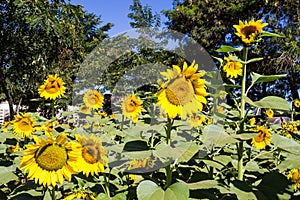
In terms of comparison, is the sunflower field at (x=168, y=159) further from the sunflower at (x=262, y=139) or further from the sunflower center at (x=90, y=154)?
the sunflower at (x=262, y=139)

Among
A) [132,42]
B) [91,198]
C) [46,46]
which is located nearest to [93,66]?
[132,42]

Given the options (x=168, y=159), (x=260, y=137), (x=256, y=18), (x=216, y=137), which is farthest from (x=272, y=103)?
(x=256, y=18)

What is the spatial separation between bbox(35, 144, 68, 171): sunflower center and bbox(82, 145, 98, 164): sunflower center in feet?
0.35

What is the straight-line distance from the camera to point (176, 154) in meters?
0.96

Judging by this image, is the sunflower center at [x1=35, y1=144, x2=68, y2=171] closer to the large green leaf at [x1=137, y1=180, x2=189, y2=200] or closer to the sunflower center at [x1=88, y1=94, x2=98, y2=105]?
the large green leaf at [x1=137, y1=180, x2=189, y2=200]

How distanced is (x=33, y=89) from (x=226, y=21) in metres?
8.54

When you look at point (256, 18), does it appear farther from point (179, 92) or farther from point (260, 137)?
point (179, 92)

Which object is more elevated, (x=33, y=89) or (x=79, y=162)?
(x=33, y=89)

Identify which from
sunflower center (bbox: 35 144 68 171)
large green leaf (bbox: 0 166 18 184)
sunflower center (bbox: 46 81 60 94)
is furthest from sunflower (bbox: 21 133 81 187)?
sunflower center (bbox: 46 81 60 94)

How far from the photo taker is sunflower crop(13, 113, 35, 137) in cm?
207

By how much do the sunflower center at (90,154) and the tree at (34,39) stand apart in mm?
3996

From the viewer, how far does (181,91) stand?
1.12 meters

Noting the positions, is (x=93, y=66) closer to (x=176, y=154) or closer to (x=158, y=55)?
(x=158, y=55)

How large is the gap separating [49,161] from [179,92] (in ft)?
1.45
